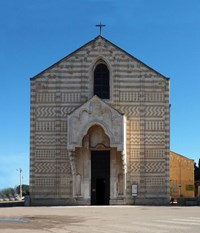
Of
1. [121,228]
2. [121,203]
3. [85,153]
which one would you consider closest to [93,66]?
[85,153]

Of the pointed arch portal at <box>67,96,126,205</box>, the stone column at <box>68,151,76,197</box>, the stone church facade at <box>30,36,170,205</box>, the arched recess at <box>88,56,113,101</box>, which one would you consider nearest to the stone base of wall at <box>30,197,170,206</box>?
the stone church facade at <box>30,36,170,205</box>

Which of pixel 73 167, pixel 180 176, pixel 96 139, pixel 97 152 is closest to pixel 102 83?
pixel 96 139

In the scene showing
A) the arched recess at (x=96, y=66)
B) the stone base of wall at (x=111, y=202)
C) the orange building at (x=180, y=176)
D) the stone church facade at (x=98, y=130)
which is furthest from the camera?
the orange building at (x=180, y=176)

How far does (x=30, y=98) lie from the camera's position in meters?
41.8

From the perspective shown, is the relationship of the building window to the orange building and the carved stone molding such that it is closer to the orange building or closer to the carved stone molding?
the carved stone molding

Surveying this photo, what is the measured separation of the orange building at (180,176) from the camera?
162 ft

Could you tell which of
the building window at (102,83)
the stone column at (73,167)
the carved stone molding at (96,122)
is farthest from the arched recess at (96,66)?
the stone column at (73,167)

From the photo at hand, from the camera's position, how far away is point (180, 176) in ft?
163

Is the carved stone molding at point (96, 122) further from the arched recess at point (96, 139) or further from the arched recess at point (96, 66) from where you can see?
the arched recess at point (96, 66)

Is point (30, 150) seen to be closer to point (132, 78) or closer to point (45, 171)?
point (45, 171)

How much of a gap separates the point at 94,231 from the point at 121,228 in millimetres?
1300

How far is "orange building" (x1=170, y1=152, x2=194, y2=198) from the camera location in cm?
4938

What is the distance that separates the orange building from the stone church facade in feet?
29.0

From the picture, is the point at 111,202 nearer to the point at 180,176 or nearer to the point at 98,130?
the point at 98,130
